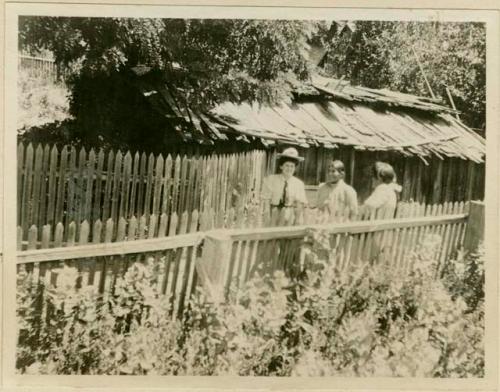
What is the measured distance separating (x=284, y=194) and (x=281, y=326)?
0.84m

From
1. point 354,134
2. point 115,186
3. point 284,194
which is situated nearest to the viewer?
point 115,186

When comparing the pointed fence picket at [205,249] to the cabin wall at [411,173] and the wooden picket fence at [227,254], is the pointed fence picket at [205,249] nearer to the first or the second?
the wooden picket fence at [227,254]

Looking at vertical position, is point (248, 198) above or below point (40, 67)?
A: below

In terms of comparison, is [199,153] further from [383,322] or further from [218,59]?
[383,322]

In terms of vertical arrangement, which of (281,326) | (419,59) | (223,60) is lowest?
(281,326)

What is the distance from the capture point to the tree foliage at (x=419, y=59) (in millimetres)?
3189

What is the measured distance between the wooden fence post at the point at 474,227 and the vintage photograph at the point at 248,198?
1cm

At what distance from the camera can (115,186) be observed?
3.08m

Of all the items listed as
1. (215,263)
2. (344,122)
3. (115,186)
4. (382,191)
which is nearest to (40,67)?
(115,186)

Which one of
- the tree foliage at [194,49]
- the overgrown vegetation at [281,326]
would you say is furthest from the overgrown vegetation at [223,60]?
the overgrown vegetation at [281,326]

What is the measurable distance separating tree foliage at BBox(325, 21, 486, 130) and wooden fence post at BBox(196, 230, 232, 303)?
132 centimetres

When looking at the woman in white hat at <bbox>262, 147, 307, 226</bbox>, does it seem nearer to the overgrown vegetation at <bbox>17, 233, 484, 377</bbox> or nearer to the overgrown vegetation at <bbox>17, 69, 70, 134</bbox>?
the overgrown vegetation at <bbox>17, 233, 484, 377</bbox>

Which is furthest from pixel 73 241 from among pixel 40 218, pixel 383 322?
pixel 383 322

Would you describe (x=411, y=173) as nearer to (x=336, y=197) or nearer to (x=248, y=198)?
(x=336, y=197)
